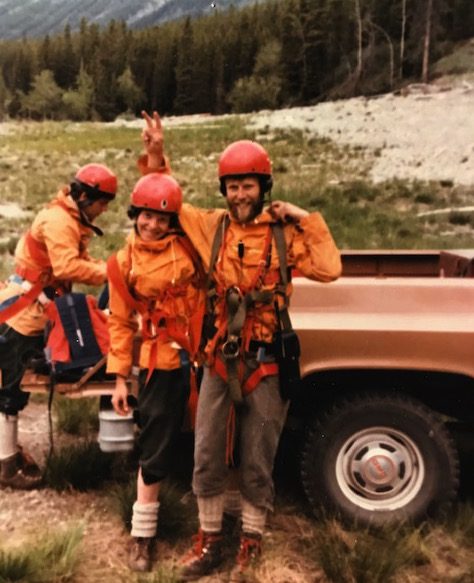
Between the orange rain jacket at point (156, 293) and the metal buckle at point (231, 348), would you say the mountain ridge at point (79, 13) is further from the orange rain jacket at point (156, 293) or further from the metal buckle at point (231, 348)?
the metal buckle at point (231, 348)

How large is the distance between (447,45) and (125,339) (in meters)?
13.0

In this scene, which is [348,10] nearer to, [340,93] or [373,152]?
[340,93]

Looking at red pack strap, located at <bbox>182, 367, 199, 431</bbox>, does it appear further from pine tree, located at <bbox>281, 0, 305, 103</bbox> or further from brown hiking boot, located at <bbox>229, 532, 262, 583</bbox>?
pine tree, located at <bbox>281, 0, 305, 103</bbox>

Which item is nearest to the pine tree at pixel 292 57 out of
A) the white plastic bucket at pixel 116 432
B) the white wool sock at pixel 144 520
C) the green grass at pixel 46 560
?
Result: the white plastic bucket at pixel 116 432

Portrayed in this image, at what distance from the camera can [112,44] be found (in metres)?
15.6

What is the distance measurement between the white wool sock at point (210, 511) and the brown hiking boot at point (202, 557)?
0.04 metres

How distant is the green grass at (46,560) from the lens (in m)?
3.30


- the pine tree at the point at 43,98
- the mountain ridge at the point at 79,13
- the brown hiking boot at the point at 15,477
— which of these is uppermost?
the mountain ridge at the point at 79,13

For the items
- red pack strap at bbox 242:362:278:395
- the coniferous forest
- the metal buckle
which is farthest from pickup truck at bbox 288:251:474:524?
the coniferous forest

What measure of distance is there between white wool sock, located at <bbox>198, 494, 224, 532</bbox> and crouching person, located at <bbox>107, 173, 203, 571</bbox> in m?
0.24

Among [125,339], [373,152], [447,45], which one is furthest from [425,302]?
[447,45]

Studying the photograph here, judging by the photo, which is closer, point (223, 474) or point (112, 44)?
point (223, 474)

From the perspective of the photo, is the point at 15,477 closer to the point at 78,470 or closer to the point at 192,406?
the point at 78,470

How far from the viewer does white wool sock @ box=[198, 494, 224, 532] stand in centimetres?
351
